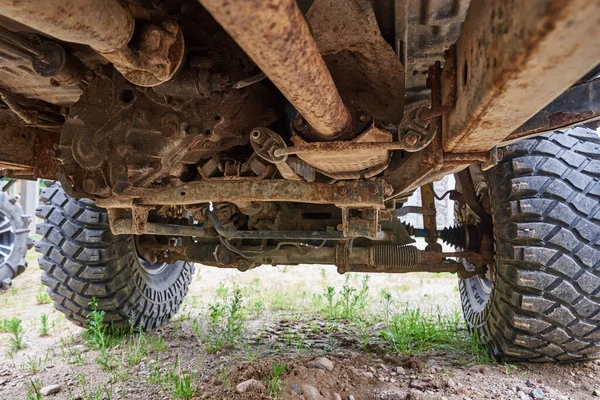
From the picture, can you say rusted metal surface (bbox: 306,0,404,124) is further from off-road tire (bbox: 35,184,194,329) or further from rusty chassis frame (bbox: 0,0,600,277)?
off-road tire (bbox: 35,184,194,329)

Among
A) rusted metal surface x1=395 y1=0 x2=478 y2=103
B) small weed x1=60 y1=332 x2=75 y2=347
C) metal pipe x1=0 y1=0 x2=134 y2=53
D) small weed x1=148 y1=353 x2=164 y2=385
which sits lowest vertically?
small weed x1=60 y1=332 x2=75 y2=347

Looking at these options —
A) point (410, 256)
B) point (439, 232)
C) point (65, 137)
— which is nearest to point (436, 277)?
point (439, 232)

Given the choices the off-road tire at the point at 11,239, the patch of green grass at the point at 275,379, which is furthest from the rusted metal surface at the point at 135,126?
the off-road tire at the point at 11,239

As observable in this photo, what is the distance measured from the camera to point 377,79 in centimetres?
148

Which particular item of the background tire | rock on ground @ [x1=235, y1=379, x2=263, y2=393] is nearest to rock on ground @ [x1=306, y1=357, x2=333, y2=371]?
rock on ground @ [x1=235, y1=379, x2=263, y2=393]

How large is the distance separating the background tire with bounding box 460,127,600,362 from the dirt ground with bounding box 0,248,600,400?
0.23 m

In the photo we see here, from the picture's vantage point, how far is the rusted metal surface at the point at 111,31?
739 millimetres

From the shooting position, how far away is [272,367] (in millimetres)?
2158

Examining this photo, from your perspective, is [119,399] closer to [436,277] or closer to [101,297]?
[101,297]

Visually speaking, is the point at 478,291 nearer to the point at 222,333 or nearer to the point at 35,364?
the point at 222,333

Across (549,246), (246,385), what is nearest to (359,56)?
(549,246)

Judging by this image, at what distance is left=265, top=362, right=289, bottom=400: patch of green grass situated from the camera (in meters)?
1.82

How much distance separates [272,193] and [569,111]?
3.50 feet

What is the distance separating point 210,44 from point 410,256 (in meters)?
1.69
